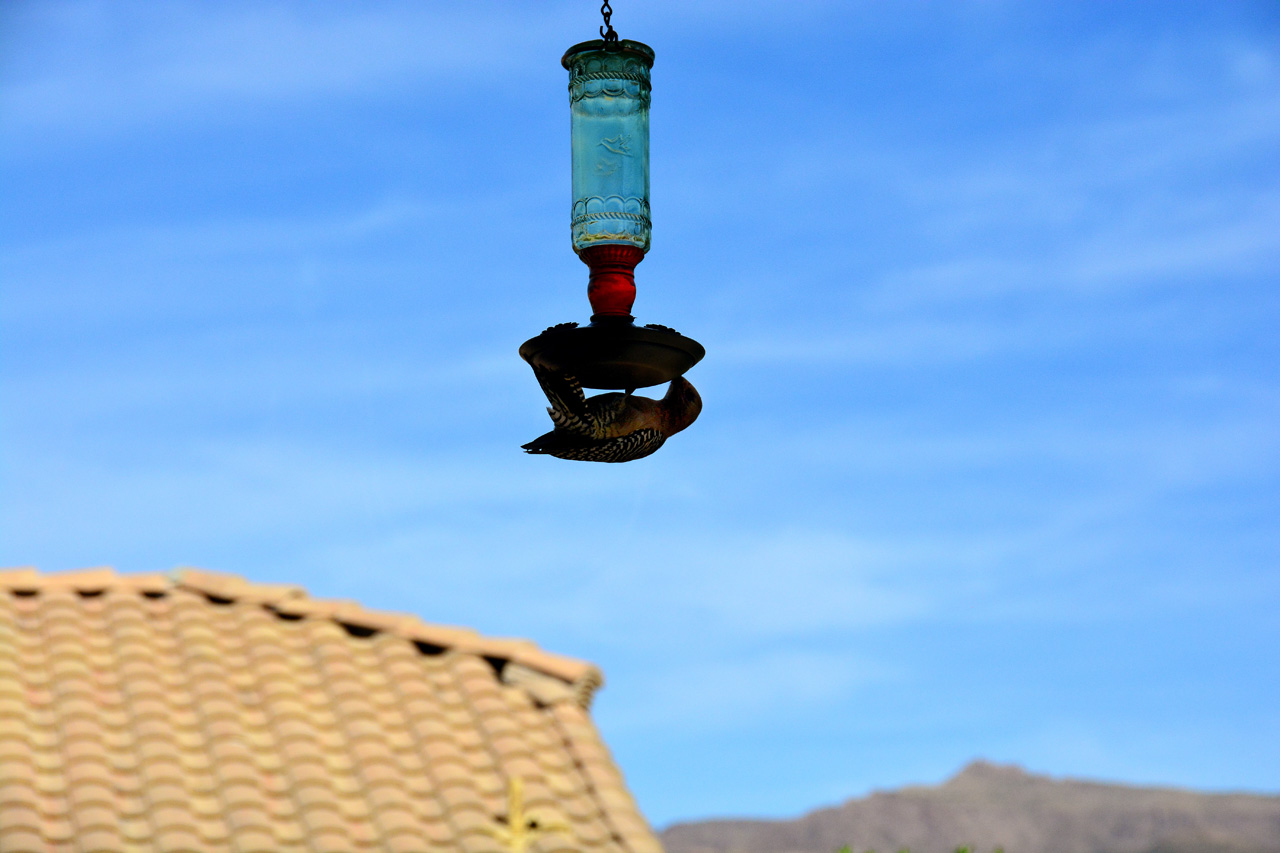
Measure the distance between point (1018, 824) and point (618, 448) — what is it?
129ft

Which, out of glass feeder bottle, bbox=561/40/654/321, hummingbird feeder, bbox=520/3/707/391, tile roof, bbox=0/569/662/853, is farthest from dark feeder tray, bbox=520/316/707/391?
tile roof, bbox=0/569/662/853

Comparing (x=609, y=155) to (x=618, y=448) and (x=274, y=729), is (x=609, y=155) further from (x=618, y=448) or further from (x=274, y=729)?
(x=274, y=729)

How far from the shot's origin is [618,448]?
7.75 m

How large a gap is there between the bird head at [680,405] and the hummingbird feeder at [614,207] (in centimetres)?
21

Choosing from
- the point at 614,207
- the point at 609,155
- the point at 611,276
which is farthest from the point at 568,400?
the point at 609,155

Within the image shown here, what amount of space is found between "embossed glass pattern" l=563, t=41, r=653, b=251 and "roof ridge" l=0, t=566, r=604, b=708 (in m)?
3.95

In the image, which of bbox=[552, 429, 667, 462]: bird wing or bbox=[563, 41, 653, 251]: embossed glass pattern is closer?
bbox=[552, 429, 667, 462]: bird wing

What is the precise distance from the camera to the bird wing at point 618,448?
25.1ft

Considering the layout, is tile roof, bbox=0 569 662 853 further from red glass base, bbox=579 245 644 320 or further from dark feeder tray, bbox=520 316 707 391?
red glass base, bbox=579 245 644 320

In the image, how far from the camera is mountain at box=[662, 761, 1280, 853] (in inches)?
1673

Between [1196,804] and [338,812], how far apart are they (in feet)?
131

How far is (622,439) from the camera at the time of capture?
7.70m

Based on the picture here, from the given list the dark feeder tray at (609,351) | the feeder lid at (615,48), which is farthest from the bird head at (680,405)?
the feeder lid at (615,48)

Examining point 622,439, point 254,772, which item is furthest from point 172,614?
point 622,439
